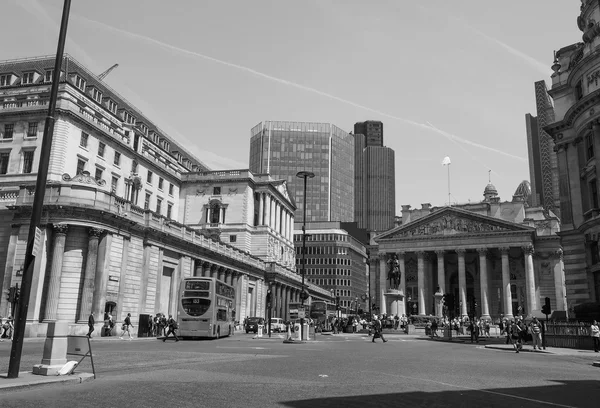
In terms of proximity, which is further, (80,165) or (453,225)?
(453,225)

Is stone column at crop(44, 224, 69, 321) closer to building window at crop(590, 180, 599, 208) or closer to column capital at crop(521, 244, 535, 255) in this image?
building window at crop(590, 180, 599, 208)

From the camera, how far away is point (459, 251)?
316ft

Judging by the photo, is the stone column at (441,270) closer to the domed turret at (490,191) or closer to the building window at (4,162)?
the domed turret at (490,191)

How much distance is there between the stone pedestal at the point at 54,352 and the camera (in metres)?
12.0

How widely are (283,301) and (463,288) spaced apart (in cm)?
3474

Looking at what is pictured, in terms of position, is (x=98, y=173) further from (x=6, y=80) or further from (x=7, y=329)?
(x=7, y=329)

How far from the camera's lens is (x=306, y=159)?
184 meters

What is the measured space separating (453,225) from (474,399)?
9108cm

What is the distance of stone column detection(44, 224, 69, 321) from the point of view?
36.2 meters

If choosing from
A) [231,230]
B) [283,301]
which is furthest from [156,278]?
[283,301]

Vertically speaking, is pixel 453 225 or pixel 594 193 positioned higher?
pixel 453 225

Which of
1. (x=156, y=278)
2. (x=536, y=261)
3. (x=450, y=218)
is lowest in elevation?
(x=156, y=278)

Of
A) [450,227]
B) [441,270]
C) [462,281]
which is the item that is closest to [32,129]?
[441,270]

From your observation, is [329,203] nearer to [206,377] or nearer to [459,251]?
[459,251]
